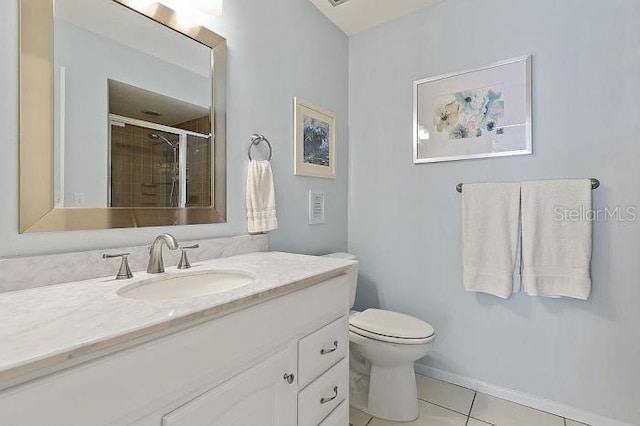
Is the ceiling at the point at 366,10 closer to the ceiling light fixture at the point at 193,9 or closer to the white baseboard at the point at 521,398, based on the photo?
the ceiling light fixture at the point at 193,9

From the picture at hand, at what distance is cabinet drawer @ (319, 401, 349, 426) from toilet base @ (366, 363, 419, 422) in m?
0.41

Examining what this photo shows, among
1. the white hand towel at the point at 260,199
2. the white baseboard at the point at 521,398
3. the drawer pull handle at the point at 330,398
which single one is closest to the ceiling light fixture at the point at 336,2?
the white hand towel at the point at 260,199


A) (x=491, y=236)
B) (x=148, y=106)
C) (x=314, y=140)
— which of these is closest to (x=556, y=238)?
Result: (x=491, y=236)

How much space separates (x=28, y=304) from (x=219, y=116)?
984mm

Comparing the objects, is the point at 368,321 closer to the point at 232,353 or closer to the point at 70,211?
the point at 232,353

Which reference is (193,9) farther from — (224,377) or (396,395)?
(396,395)

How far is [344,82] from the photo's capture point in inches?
92.2

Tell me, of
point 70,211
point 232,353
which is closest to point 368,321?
point 232,353

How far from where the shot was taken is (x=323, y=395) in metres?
1.17

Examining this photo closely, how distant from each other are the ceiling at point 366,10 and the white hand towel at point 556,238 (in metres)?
1.31

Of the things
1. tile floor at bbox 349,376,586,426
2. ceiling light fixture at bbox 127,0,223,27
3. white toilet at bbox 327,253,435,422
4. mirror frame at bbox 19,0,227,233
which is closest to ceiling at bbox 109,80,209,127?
mirror frame at bbox 19,0,227,233

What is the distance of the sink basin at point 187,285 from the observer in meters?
1.03

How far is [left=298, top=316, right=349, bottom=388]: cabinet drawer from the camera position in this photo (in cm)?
107

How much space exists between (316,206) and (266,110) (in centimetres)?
67
